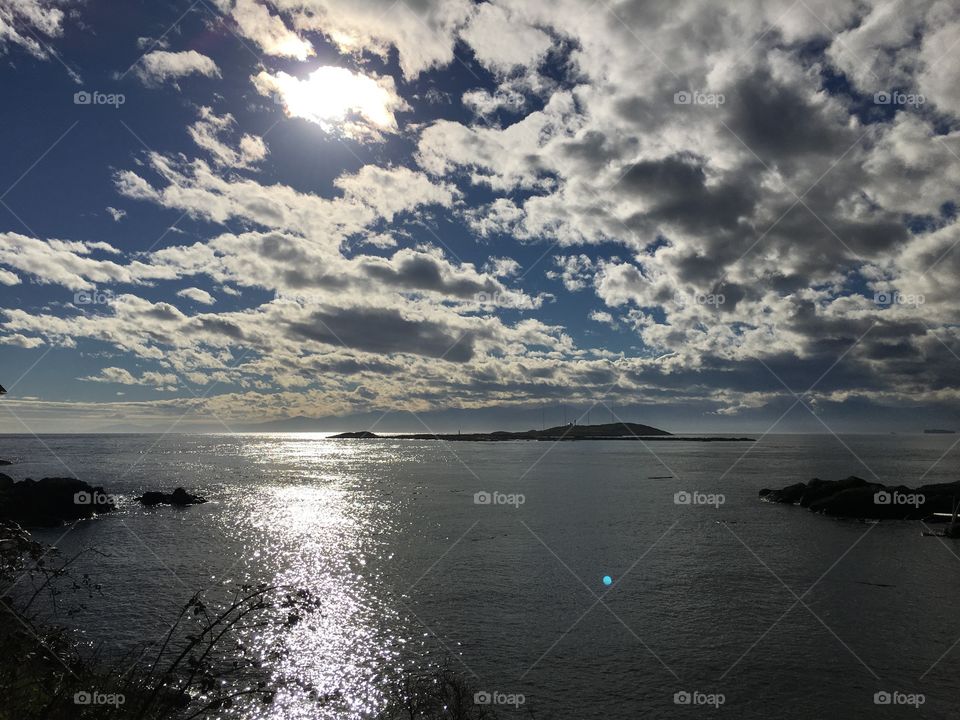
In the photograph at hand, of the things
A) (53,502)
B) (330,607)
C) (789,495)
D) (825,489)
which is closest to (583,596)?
(330,607)

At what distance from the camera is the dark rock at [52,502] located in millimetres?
50438

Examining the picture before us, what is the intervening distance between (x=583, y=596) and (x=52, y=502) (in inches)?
1984

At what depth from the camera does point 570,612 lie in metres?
26.8

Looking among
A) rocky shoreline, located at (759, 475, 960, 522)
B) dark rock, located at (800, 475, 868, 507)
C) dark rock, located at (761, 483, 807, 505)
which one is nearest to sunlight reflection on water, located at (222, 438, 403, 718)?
rocky shoreline, located at (759, 475, 960, 522)

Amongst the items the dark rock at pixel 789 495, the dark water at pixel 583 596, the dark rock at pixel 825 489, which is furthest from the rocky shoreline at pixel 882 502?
the dark water at pixel 583 596

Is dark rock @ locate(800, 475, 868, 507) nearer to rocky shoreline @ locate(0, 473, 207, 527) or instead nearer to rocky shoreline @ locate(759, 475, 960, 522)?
rocky shoreline @ locate(759, 475, 960, 522)

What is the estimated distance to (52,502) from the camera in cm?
5391

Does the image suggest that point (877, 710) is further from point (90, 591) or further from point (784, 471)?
point (784, 471)

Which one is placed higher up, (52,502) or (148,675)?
(52,502)

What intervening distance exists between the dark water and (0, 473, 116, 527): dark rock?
3210 millimetres

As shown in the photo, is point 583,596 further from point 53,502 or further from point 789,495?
point 53,502

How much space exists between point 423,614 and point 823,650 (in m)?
15.9

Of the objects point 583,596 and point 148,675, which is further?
point 583,596

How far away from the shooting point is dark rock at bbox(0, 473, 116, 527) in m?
50.4
